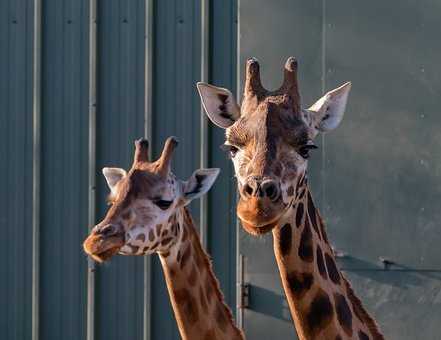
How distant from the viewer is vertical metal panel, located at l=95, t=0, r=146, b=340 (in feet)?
29.3

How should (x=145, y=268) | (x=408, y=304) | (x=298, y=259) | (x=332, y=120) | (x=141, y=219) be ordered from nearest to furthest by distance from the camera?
(x=298, y=259) < (x=332, y=120) < (x=141, y=219) < (x=408, y=304) < (x=145, y=268)

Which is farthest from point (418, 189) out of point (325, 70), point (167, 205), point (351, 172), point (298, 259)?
point (298, 259)

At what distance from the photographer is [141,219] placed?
6500mm

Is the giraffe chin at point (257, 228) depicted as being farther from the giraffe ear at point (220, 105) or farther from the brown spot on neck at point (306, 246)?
the giraffe ear at point (220, 105)

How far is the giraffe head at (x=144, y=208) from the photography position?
6.34 metres

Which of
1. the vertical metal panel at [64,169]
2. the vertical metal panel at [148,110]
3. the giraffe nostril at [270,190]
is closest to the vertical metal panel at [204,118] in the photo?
the vertical metal panel at [148,110]

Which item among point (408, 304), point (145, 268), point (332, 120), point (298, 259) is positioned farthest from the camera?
point (145, 268)

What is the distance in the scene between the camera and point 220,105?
18.0 ft

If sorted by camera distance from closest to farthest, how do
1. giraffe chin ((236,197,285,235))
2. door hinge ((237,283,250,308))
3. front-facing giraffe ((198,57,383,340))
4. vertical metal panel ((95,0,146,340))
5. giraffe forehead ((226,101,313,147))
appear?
giraffe chin ((236,197,285,235)) → front-facing giraffe ((198,57,383,340)) → giraffe forehead ((226,101,313,147)) → door hinge ((237,283,250,308)) → vertical metal panel ((95,0,146,340))

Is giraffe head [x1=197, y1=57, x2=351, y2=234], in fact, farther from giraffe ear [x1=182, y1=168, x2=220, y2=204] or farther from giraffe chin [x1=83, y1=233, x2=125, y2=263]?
giraffe ear [x1=182, y1=168, x2=220, y2=204]

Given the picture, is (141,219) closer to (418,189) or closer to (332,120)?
(332,120)
